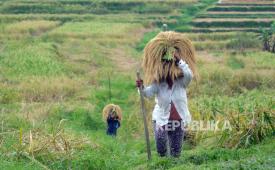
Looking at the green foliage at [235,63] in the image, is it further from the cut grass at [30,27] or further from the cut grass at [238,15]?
the cut grass at [238,15]

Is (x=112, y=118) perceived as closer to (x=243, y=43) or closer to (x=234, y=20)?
(x=243, y=43)

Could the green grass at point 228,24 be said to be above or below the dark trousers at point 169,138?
below

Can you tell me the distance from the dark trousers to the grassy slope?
0.11 metres

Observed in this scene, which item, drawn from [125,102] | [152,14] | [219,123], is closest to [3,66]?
[125,102]

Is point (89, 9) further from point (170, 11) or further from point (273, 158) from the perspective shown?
point (273, 158)

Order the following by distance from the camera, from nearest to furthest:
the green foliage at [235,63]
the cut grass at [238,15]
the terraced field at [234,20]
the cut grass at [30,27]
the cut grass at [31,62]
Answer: the cut grass at [31,62]
the green foliage at [235,63]
the terraced field at [234,20]
the cut grass at [30,27]
the cut grass at [238,15]

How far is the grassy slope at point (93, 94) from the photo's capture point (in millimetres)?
5586

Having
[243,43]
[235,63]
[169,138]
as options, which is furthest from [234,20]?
[169,138]

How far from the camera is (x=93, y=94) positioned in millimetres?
13086

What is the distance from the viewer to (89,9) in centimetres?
3328

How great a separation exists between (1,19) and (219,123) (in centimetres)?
2296

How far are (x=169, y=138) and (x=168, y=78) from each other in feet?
1.96

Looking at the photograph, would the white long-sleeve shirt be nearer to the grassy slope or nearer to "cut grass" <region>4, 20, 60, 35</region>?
the grassy slope

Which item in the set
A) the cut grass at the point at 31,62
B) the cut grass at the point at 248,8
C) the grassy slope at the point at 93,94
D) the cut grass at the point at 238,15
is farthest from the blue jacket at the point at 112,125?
the cut grass at the point at 248,8
